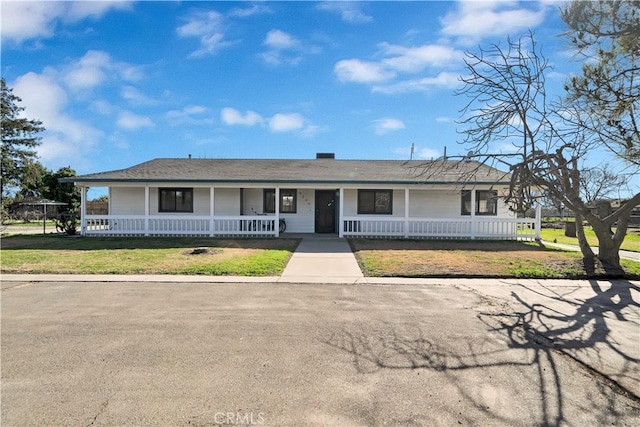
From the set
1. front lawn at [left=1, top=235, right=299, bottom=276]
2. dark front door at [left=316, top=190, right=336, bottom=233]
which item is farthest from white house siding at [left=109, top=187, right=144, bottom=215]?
dark front door at [left=316, top=190, right=336, bottom=233]

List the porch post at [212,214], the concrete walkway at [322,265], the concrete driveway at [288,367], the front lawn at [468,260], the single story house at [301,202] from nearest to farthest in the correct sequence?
the concrete driveway at [288,367] → the concrete walkway at [322,265] → the front lawn at [468,260] → the single story house at [301,202] → the porch post at [212,214]

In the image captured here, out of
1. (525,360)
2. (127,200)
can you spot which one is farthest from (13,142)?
(525,360)

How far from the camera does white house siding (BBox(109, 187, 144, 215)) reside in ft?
56.5

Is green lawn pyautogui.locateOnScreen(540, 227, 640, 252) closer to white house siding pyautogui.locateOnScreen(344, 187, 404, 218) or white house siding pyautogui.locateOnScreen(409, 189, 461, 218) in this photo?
white house siding pyautogui.locateOnScreen(409, 189, 461, 218)

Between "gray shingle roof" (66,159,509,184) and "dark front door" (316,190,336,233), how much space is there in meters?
1.16

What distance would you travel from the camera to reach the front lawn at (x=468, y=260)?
8688 millimetres

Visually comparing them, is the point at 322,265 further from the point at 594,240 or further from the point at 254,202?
the point at 594,240

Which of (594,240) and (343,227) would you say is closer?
Answer: (343,227)

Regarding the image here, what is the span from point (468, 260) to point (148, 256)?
9510 millimetres

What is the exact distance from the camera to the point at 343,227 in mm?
16281

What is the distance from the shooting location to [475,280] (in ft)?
26.9

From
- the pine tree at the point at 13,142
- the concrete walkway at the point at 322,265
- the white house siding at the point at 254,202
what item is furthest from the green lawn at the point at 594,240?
the pine tree at the point at 13,142

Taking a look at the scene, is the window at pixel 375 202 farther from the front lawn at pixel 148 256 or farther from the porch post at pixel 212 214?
the porch post at pixel 212 214

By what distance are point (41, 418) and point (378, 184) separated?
13.8 metres
